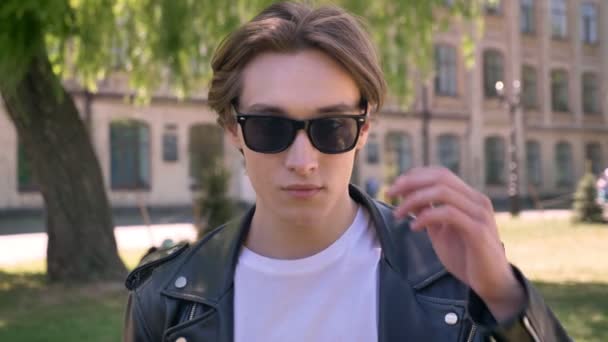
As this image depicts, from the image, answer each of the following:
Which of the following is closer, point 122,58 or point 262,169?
point 262,169

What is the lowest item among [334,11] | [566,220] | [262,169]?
[566,220]

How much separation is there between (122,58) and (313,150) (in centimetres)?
1025

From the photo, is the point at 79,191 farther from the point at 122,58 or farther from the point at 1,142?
the point at 1,142

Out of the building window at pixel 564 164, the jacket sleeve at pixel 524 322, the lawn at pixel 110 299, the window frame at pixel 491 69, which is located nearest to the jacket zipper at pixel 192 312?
the jacket sleeve at pixel 524 322

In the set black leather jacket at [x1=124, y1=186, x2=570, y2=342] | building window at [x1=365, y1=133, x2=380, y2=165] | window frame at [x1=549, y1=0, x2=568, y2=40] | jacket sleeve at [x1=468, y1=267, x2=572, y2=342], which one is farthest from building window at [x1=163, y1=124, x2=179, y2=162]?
jacket sleeve at [x1=468, y1=267, x2=572, y2=342]

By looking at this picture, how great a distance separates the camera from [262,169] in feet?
6.47

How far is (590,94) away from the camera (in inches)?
1594

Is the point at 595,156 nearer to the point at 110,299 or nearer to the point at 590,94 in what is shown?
the point at 590,94

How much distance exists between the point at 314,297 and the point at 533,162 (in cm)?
3739

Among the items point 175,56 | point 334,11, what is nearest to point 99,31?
point 175,56

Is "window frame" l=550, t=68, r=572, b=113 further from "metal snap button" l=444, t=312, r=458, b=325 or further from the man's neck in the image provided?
"metal snap button" l=444, t=312, r=458, b=325

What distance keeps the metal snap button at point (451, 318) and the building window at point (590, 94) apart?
40766mm

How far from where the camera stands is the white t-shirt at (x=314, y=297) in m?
1.94

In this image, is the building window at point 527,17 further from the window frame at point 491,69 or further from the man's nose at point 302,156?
the man's nose at point 302,156
